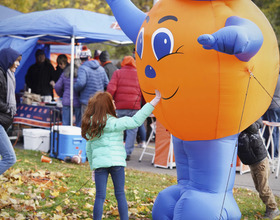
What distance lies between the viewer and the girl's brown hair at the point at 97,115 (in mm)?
4656

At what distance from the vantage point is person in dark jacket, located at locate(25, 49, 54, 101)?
12.2 metres

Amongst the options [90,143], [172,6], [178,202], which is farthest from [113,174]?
[172,6]

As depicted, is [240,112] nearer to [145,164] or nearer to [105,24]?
[145,164]

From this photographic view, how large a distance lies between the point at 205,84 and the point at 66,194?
10.5 ft

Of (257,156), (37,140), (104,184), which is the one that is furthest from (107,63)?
(104,184)

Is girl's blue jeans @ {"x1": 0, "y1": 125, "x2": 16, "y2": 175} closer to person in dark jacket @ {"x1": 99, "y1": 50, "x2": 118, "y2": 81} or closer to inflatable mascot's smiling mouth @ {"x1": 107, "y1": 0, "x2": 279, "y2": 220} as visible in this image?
inflatable mascot's smiling mouth @ {"x1": 107, "y1": 0, "x2": 279, "y2": 220}

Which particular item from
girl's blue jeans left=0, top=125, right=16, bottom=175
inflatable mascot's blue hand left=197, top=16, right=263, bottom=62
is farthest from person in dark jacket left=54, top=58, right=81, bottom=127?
inflatable mascot's blue hand left=197, top=16, right=263, bottom=62

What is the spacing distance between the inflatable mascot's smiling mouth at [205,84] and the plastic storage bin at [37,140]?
5.79 m

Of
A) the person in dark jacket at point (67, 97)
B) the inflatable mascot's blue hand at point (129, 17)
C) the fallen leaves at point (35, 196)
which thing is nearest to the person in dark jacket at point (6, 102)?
the fallen leaves at point (35, 196)

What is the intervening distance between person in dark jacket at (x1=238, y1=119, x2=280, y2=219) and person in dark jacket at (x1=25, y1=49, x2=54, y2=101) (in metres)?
7.99

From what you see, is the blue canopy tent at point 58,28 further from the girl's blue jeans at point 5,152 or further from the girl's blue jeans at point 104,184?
the girl's blue jeans at point 104,184

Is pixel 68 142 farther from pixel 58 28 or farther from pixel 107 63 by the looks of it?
pixel 107 63

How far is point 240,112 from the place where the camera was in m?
4.25

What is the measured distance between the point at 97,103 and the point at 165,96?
82 centimetres
